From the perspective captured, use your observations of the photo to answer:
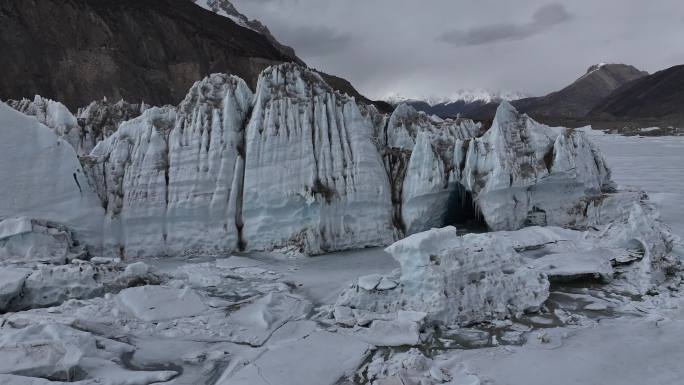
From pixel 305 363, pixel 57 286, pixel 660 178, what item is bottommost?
pixel 305 363

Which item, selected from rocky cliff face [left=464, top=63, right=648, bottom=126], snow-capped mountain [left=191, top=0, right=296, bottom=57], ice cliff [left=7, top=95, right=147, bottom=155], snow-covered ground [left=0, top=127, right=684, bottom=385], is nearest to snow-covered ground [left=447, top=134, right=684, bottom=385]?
snow-covered ground [left=0, top=127, right=684, bottom=385]

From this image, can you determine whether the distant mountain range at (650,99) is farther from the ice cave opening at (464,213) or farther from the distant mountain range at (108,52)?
the ice cave opening at (464,213)

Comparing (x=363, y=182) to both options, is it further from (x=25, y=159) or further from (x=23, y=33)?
(x=23, y=33)

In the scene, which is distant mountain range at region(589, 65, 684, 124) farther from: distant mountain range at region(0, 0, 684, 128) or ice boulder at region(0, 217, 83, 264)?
ice boulder at region(0, 217, 83, 264)

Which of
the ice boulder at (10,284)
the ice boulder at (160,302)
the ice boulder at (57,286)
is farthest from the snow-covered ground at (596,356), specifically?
the ice boulder at (10,284)

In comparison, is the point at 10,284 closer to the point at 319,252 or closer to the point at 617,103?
the point at 319,252

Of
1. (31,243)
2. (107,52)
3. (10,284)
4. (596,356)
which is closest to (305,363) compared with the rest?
(596,356)
